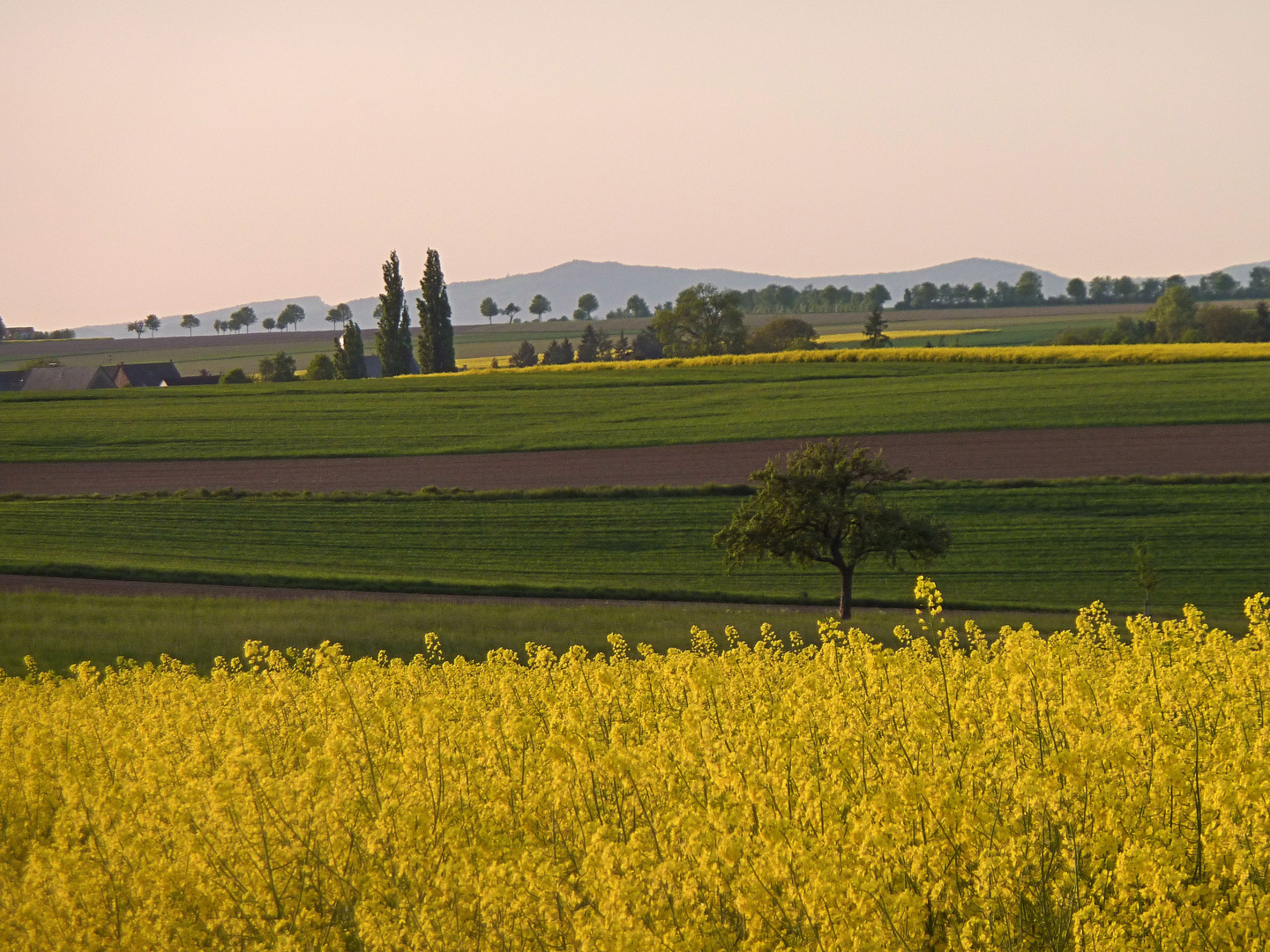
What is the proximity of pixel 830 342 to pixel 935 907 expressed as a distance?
475ft

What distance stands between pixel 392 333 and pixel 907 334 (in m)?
82.8

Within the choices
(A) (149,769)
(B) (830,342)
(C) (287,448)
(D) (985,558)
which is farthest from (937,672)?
(B) (830,342)

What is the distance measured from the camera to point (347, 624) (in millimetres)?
26594

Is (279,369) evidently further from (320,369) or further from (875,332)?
(875,332)

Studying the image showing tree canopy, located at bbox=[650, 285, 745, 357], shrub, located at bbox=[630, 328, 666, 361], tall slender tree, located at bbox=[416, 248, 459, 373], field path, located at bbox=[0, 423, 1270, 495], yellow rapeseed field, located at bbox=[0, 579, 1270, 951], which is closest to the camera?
yellow rapeseed field, located at bbox=[0, 579, 1270, 951]

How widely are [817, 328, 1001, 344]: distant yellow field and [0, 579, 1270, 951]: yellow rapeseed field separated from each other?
14249 cm

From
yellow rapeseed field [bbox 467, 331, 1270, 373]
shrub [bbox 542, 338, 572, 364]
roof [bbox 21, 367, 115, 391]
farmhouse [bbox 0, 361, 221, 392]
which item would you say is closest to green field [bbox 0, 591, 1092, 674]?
yellow rapeseed field [bbox 467, 331, 1270, 373]

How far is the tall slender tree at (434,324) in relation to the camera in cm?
11312

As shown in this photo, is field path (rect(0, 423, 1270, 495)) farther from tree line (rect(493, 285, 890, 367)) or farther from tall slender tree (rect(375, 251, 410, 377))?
tree line (rect(493, 285, 890, 367))

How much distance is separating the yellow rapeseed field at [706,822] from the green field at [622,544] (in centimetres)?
2660

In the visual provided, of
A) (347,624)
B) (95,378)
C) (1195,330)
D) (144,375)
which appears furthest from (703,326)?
(347,624)

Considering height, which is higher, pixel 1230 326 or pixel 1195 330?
pixel 1230 326

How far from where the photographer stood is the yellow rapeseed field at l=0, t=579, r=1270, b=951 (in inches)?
203

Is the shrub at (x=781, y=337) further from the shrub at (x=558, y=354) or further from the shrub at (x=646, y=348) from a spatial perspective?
the shrub at (x=558, y=354)
